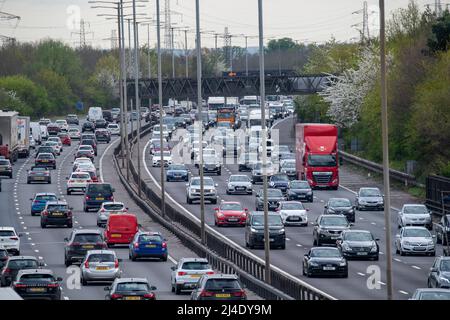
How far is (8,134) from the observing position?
112938 mm

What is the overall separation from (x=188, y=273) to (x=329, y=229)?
17.0 metres

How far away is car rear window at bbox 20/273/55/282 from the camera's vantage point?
42344 mm

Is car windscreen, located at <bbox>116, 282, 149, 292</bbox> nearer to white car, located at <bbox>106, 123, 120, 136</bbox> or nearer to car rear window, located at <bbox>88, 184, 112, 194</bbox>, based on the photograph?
car rear window, located at <bbox>88, 184, 112, 194</bbox>

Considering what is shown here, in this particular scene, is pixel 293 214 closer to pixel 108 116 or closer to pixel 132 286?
pixel 132 286

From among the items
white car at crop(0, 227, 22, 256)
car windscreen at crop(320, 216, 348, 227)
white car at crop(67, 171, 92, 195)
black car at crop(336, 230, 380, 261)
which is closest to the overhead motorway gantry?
white car at crop(67, 171, 92, 195)

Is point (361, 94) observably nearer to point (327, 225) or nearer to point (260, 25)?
point (327, 225)

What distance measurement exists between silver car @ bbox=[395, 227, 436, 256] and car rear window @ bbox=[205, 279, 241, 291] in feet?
70.7

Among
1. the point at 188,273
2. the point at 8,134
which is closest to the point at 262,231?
the point at 188,273

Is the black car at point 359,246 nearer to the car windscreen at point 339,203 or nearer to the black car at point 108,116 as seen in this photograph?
the car windscreen at point 339,203

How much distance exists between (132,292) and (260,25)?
1465 cm

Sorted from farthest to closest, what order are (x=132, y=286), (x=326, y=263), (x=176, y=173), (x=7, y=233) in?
(x=176, y=173), (x=7, y=233), (x=326, y=263), (x=132, y=286)

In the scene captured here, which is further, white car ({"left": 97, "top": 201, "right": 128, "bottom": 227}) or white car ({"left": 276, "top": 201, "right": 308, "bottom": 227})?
white car ({"left": 276, "top": 201, "right": 308, "bottom": 227})

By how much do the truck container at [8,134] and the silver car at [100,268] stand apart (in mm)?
63076

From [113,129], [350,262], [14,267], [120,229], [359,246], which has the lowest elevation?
[350,262]
